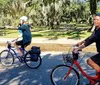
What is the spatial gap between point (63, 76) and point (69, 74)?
26 cm

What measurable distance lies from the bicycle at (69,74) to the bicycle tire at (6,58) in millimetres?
3025

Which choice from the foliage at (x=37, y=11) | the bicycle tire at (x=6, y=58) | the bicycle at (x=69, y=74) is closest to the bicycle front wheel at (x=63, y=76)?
the bicycle at (x=69, y=74)

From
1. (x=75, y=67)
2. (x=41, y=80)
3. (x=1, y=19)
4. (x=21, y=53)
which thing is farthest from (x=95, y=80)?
(x=1, y=19)

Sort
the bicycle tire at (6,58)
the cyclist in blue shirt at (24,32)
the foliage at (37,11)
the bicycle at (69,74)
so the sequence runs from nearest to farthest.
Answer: the bicycle at (69,74) < the cyclist in blue shirt at (24,32) < the bicycle tire at (6,58) < the foliage at (37,11)

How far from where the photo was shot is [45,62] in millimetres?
10086

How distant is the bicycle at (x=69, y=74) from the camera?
5.77 m

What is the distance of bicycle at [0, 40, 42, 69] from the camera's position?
28.7 feet

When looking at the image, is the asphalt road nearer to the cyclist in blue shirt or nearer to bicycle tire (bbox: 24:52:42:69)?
bicycle tire (bbox: 24:52:42:69)

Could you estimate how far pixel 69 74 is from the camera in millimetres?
6109

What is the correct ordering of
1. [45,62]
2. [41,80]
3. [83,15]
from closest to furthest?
[41,80] < [45,62] < [83,15]

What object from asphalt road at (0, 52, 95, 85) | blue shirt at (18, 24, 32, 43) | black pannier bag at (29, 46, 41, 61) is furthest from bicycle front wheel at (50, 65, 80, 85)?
blue shirt at (18, 24, 32, 43)

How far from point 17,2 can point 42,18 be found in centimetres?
409

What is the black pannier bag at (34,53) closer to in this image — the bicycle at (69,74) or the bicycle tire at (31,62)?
the bicycle tire at (31,62)

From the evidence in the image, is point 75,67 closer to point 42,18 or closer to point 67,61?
point 67,61
